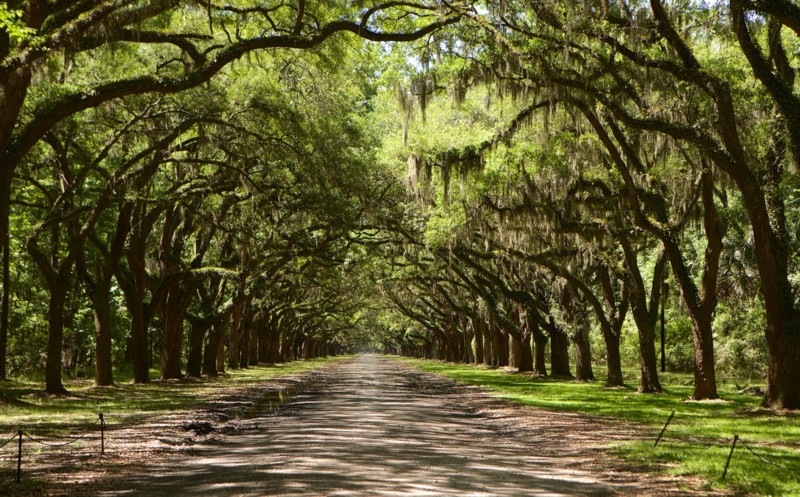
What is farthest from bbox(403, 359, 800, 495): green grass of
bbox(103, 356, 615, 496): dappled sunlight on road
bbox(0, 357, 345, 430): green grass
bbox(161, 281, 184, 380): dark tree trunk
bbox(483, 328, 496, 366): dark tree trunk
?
bbox(483, 328, 496, 366): dark tree trunk

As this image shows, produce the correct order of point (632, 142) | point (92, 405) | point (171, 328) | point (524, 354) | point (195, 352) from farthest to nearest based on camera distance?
point (524, 354) → point (195, 352) → point (171, 328) → point (632, 142) → point (92, 405)

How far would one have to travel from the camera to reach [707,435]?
1189 centimetres

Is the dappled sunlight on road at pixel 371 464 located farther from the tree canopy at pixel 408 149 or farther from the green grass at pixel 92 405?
the tree canopy at pixel 408 149

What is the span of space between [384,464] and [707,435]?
6291mm

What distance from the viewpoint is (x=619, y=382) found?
1003 inches

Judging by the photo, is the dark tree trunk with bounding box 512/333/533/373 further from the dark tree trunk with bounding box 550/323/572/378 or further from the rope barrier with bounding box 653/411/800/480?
the rope barrier with bounding box 653/411/800/480

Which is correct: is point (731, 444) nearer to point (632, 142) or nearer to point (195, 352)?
point (632, 142)

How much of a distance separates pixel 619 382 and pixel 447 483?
19523mm

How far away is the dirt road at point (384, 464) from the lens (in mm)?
7398

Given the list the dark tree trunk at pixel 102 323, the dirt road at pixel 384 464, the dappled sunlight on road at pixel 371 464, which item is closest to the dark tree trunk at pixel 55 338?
the dark tree trunk at pixel 102 323

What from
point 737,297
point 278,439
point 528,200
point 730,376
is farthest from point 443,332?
point 278,439

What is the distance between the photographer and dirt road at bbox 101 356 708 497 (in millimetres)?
7398

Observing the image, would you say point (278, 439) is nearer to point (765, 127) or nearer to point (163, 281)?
point (765, 127)

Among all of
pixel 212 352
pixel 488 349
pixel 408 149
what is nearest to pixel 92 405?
pixel 408 149
